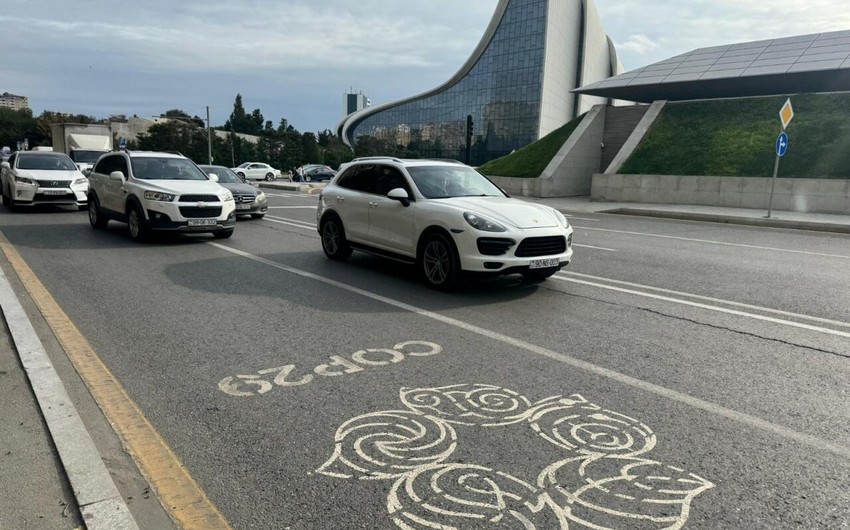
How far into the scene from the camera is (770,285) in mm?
8180

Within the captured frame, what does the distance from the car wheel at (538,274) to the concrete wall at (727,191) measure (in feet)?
55.7

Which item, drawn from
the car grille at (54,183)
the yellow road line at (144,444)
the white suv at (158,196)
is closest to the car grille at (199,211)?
the white suv at (158,196)

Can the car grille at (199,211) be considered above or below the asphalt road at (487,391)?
above

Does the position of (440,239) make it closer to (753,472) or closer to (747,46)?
(753,472)

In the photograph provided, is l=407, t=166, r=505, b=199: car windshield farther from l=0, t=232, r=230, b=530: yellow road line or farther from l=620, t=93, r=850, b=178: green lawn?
l=620, t=93, r=850, b=178: green lawn

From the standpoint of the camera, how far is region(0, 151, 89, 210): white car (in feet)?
52.8

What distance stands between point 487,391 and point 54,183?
16.5 metres

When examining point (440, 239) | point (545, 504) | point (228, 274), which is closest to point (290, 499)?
point (545, 504)

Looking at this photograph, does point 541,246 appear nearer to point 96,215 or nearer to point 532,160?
point 96,215

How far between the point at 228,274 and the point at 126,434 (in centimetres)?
516

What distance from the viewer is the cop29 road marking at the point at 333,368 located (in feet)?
13.9

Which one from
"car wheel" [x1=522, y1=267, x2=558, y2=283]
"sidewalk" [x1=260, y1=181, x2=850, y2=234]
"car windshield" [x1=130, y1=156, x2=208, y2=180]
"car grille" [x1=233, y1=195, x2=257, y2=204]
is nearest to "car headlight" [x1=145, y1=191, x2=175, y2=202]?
"car windshield" [x1=130, y1=156, x2=208, y2=180]

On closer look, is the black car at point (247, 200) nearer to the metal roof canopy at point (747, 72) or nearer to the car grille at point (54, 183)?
the car grille at point (54, 183)

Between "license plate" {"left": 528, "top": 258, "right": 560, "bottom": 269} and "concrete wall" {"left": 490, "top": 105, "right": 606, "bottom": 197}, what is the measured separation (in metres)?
21.5
